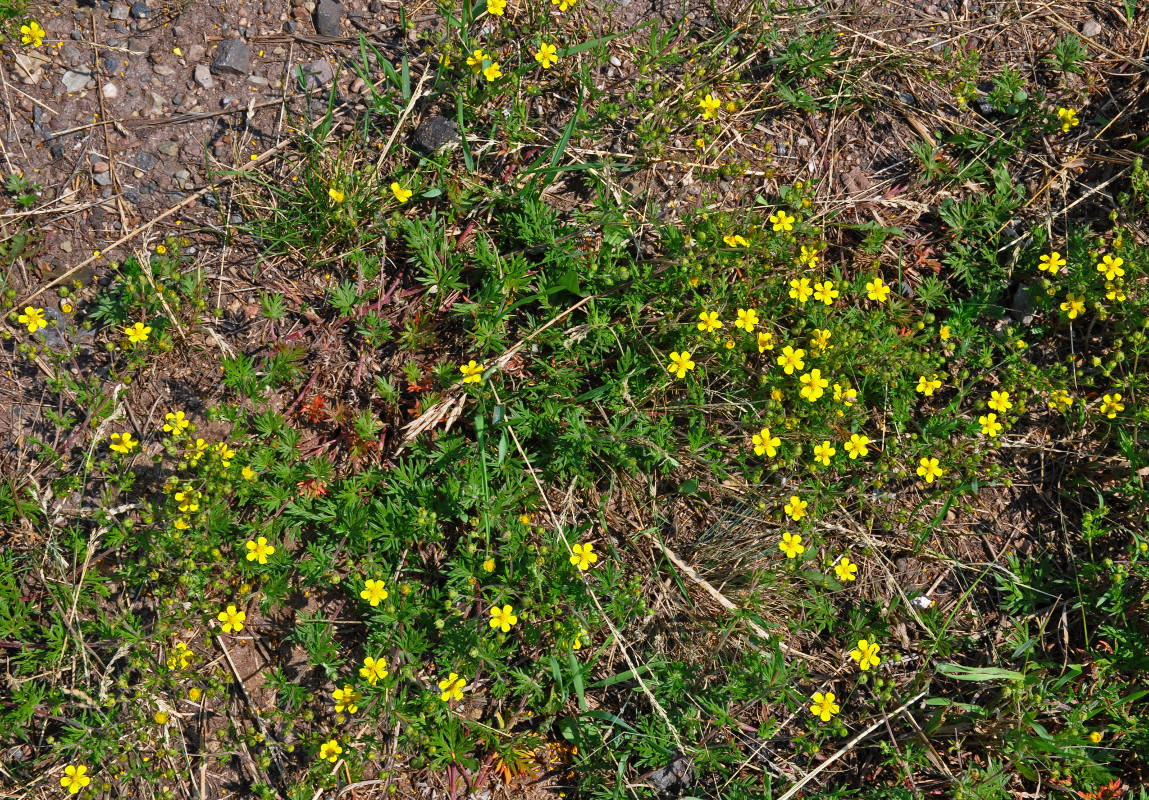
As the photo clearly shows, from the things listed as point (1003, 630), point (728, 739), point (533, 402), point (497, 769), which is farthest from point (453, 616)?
A: point (1003, 630)

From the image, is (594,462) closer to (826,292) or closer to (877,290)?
(826,292)

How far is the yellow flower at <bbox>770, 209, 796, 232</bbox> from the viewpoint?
4535mm

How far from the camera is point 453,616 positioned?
4.18 meters

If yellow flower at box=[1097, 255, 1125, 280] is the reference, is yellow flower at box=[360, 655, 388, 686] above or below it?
below

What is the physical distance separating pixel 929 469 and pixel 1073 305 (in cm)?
137

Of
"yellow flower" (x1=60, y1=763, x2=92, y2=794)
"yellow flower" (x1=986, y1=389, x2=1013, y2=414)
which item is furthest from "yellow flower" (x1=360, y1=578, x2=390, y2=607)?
"yellow flower" (x1=986, y1=389, x2=1013, y2=414)

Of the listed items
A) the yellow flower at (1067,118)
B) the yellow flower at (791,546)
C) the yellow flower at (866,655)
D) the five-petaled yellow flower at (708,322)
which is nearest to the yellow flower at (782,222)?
the five-petaled yellow flower at (708,322)

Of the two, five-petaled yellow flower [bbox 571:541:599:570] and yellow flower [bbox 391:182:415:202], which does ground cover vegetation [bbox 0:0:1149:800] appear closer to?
five-petaled yellow flower [bbox 571:541:599:570]

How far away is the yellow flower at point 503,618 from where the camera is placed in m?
4.01

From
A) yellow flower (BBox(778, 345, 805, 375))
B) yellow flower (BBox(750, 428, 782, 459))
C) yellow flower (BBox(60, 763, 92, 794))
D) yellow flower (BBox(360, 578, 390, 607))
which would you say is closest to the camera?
yellow flower (BBox(60, 763, 92, 794))

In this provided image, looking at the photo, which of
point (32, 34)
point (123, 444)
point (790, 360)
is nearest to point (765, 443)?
point (790, 360)

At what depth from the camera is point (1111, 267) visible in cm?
460

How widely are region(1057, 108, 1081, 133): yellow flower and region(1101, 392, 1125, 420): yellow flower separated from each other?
1770 mm

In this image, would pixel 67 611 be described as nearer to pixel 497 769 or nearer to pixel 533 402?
pixel 497 769
